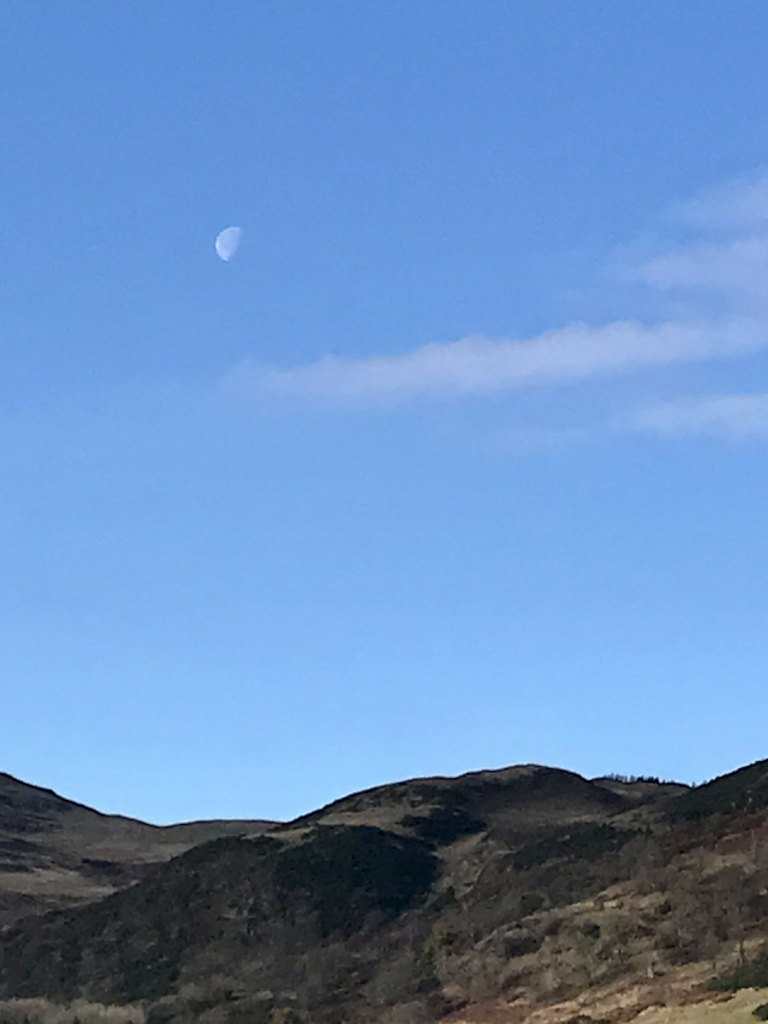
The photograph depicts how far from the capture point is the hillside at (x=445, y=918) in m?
39.6

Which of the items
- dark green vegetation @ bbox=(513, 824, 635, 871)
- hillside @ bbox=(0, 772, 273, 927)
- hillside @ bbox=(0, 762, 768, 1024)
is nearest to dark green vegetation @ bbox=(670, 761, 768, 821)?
hillside @ bbox=(0, 762, 768, 1024)

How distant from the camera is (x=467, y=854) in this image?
242ft

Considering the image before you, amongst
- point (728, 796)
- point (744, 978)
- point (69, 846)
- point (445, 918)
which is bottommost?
point (744, 978)

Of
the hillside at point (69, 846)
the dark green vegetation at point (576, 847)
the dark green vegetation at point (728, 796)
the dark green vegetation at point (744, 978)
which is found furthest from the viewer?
the hillside at point (69, 846)

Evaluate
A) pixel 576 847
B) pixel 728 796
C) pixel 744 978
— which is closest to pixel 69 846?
pixel 576 847

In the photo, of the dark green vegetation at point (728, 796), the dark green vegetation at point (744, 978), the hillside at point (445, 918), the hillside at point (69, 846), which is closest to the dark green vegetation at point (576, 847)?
the hillside at point (445, 918)

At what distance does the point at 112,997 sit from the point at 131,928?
26.6 ft

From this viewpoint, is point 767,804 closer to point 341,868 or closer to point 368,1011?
point 368,1011

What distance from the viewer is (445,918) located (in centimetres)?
5956

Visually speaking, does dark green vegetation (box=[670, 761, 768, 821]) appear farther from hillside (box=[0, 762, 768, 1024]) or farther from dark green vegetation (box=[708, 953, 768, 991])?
dark green vegetation (box=[708, 953, 768, 991])

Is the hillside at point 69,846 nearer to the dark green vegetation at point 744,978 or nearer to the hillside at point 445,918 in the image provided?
the hillside at point 445,918

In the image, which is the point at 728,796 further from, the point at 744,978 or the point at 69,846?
the point at 69,846

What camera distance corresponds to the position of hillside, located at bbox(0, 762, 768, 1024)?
39.6 metres

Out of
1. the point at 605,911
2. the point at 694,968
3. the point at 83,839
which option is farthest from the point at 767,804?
the point at 83,839
